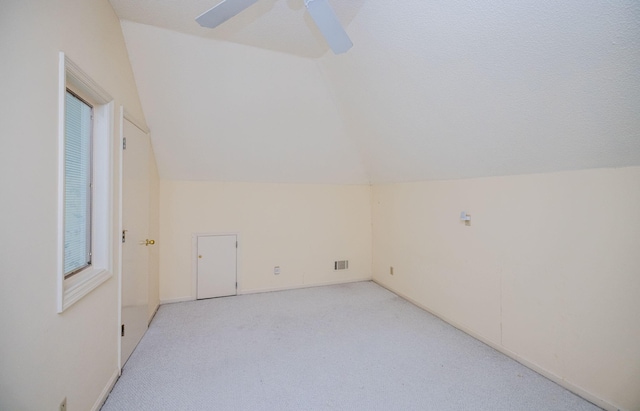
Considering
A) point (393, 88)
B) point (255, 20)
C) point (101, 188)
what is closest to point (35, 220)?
point (101, 188)

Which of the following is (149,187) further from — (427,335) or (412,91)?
(427,335)

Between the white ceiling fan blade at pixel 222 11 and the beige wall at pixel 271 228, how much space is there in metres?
2.41

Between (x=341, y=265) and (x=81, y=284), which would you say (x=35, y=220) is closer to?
(x=81, y=284)

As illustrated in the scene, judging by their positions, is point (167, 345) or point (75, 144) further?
point (167, 345)

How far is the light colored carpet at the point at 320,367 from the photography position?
5.68ft

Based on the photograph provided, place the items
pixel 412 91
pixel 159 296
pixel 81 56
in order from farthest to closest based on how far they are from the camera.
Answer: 1. pixel 159 296
2. pixel 412 91
3. pixel 81 56

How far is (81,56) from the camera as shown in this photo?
1.51 m

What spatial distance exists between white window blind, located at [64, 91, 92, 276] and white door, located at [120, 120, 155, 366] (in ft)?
0.98

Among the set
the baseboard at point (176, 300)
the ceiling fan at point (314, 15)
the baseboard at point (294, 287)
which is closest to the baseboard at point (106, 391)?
the baseboard at point (176, 300)

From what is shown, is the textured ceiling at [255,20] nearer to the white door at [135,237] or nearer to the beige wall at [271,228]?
the white door at [135,237]

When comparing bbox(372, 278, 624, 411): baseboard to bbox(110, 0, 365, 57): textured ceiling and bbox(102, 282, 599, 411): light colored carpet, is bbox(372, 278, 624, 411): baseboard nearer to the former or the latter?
bbox(102, 282, 599, 411): light colored carpet

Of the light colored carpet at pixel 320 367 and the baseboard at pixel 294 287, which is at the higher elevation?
the baseboard at pixel 294 287

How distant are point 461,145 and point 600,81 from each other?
3.24 feet

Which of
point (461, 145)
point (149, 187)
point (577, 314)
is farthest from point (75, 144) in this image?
point (577, 314)
